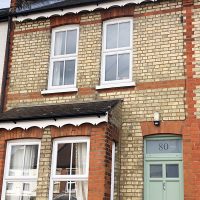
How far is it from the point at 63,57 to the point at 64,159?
3318 millimetres

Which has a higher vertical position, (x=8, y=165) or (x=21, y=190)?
(x=8, y=165)

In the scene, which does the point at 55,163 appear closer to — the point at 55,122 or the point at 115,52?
the point at 55,122

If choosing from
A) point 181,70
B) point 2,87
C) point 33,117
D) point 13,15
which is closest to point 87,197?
point 33,117

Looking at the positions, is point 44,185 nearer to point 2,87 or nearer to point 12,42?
point 2,87

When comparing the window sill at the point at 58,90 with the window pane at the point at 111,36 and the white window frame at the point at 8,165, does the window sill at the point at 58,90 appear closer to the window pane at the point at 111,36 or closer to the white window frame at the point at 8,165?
the window pane at the point at 111,36

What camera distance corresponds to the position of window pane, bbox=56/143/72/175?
9773mm

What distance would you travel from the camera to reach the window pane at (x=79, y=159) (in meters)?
9.68

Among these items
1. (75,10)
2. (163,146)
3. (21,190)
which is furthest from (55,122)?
(75,10)

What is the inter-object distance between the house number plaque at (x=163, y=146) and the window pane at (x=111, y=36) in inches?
116

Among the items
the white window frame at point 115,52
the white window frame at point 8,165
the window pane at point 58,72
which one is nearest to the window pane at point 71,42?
the window pane at point 58,72

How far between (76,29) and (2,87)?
9.07 feet

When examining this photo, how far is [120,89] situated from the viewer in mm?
10820

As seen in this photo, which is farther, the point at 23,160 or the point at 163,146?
the point at 23,160

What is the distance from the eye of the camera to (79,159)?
978 cm
